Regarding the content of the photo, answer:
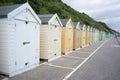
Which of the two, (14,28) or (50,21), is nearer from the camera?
(14,28)

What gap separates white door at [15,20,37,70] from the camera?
8.56 meters

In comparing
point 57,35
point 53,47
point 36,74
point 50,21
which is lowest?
point 36,74

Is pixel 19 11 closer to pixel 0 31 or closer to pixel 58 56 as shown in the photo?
pixel 0 31

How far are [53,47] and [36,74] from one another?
4.91 meters

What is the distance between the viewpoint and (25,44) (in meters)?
9.20

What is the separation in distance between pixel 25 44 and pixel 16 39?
899mm

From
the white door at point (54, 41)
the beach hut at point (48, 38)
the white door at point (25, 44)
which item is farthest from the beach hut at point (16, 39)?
the white door at point (54, 41)

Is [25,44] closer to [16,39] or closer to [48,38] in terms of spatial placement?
[16,39]

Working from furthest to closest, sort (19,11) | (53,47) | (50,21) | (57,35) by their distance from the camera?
(57,35), (53,47), (50,21), (19,11)

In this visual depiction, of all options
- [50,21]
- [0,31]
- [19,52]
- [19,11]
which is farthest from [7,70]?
[50,21]

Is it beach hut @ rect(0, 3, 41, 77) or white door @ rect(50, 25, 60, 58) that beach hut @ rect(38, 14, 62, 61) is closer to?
white door @ rect(50, 25, 60, 58)

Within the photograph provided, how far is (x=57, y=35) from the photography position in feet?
46.9

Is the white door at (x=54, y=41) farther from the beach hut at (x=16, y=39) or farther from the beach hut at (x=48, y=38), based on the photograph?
the beach hut at (x=16, y=39)

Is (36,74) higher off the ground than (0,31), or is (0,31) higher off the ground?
(0,31)
